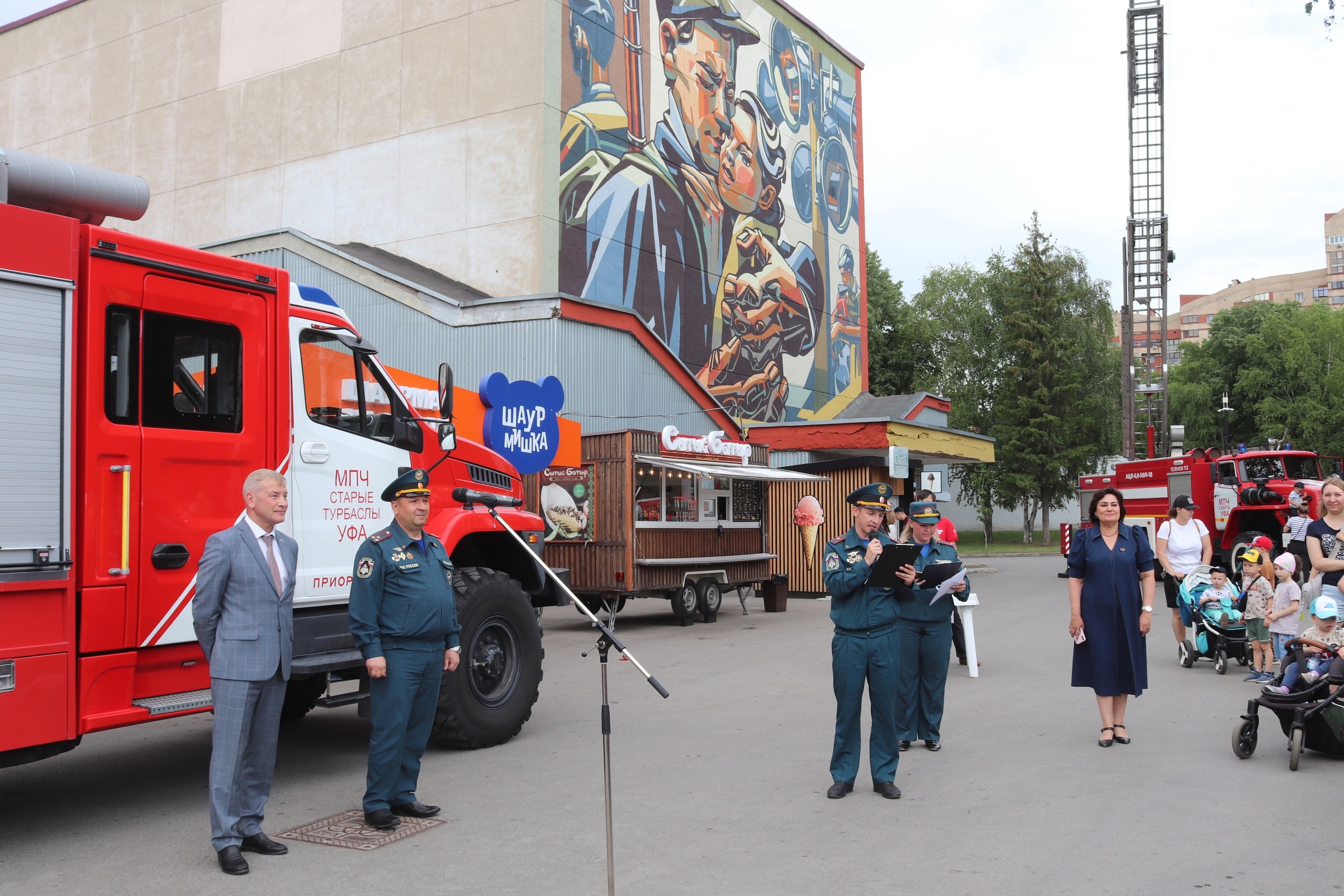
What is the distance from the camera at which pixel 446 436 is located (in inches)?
303

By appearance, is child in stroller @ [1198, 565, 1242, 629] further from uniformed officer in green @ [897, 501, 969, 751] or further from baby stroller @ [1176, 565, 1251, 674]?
uniformed officer in green @ [897, 501, 969, 751]

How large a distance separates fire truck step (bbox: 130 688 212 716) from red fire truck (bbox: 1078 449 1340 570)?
19616 millimetres

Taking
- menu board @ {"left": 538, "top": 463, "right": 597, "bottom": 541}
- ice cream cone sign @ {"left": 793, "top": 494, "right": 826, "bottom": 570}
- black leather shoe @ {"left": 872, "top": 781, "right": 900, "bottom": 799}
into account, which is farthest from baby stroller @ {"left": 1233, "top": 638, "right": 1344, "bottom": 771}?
ice cream cone sign @ {"left": 793, "top": 494, "right": 826, "bottom": 570}

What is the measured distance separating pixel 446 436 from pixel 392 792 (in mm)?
2663

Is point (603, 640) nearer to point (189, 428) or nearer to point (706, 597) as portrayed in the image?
point (189, 428)

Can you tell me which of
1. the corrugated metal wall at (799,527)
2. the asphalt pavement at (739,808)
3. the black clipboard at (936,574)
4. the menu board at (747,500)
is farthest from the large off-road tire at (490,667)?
the corrugated metal wall at (799,527)

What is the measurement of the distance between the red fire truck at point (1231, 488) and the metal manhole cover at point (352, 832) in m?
18.9

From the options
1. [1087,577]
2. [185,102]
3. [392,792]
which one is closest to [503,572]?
[392,792]

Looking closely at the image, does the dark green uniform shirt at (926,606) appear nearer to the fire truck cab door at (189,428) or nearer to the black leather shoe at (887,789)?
the black leather shoe at (887,789)

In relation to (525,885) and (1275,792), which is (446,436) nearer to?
(525,885)

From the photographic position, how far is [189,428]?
6.12m

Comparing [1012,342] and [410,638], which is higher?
[1012,342]

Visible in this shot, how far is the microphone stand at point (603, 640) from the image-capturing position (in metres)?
4.57

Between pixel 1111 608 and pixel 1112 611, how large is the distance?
2 cm
